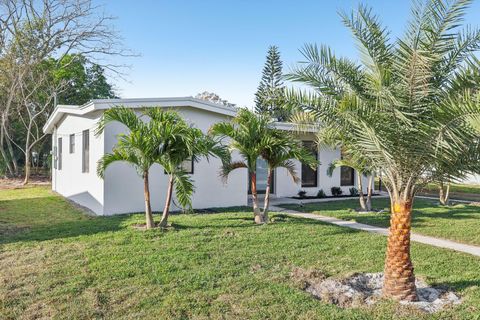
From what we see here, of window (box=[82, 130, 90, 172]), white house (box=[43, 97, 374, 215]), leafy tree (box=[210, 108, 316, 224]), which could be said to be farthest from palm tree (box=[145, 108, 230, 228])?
window (box=[82, 130, 90, 172])

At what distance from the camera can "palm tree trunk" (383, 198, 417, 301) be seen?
4680 mm

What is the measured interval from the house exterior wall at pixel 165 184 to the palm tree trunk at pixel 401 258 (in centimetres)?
643

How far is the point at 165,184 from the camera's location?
11.1m

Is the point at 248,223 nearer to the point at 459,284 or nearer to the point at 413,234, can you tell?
the point at 413,234

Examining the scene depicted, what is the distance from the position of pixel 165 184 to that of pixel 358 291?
23.7 feet

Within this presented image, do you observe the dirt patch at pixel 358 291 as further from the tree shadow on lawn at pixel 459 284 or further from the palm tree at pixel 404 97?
the palm tree at pixel 404 97

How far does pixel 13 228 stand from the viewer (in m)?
8.43

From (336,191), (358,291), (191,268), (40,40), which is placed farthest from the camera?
(40,40)

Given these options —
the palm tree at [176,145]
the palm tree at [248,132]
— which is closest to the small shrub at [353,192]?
the palm tree at [248,132]

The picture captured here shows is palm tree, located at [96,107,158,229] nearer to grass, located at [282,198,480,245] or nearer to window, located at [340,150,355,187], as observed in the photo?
grass, located at [282,198,480,245]

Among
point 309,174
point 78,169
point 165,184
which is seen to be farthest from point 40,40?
point 309,174

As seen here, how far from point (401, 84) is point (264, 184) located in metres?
11.0

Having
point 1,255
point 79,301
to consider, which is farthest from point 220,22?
point 79,301

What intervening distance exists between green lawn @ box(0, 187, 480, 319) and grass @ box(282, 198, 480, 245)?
150 centimetres
